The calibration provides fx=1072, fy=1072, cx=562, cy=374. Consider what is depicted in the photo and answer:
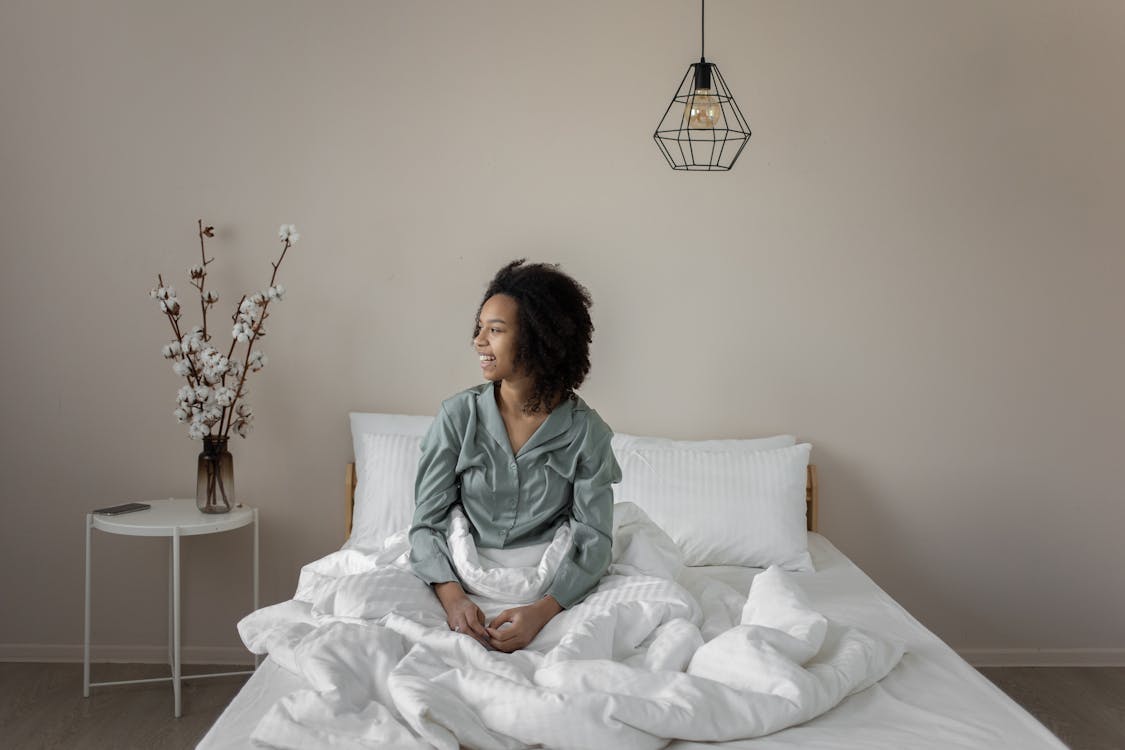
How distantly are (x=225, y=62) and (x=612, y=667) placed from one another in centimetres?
233

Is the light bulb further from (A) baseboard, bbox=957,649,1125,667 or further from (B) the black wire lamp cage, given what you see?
(A) baseboard, bbox=957,649,1125,667

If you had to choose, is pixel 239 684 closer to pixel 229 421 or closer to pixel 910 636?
pixel 229 421

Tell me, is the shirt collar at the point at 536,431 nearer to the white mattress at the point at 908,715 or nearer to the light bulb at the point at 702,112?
the white mattress at the point at 908,715

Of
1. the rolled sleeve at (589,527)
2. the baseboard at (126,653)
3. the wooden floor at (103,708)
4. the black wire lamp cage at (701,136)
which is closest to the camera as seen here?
the rolled sleeve at (589,527)

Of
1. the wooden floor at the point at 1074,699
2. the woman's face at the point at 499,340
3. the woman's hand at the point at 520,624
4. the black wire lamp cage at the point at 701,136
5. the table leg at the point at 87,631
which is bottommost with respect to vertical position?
the wooden floor at the point at 1074,699

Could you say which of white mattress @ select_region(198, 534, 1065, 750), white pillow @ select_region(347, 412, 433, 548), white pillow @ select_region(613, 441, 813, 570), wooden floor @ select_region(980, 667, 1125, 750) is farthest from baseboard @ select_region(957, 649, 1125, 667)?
white pillow @ select_region(347, 412, 433, 548)

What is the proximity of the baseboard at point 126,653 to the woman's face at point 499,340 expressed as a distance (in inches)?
63.0

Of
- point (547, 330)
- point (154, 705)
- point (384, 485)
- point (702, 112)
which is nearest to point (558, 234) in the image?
point (702, 112)

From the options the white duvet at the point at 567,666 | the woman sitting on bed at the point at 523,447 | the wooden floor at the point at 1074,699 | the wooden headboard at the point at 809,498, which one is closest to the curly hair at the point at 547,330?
the woman sitting on bed at the point at 523,447

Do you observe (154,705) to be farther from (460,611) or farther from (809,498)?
(809,498)

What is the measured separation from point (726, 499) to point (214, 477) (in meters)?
1.44

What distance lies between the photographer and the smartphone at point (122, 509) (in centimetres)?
299

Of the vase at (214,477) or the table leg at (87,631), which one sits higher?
the vase at (214,477)

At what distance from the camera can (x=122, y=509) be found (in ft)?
9.93
